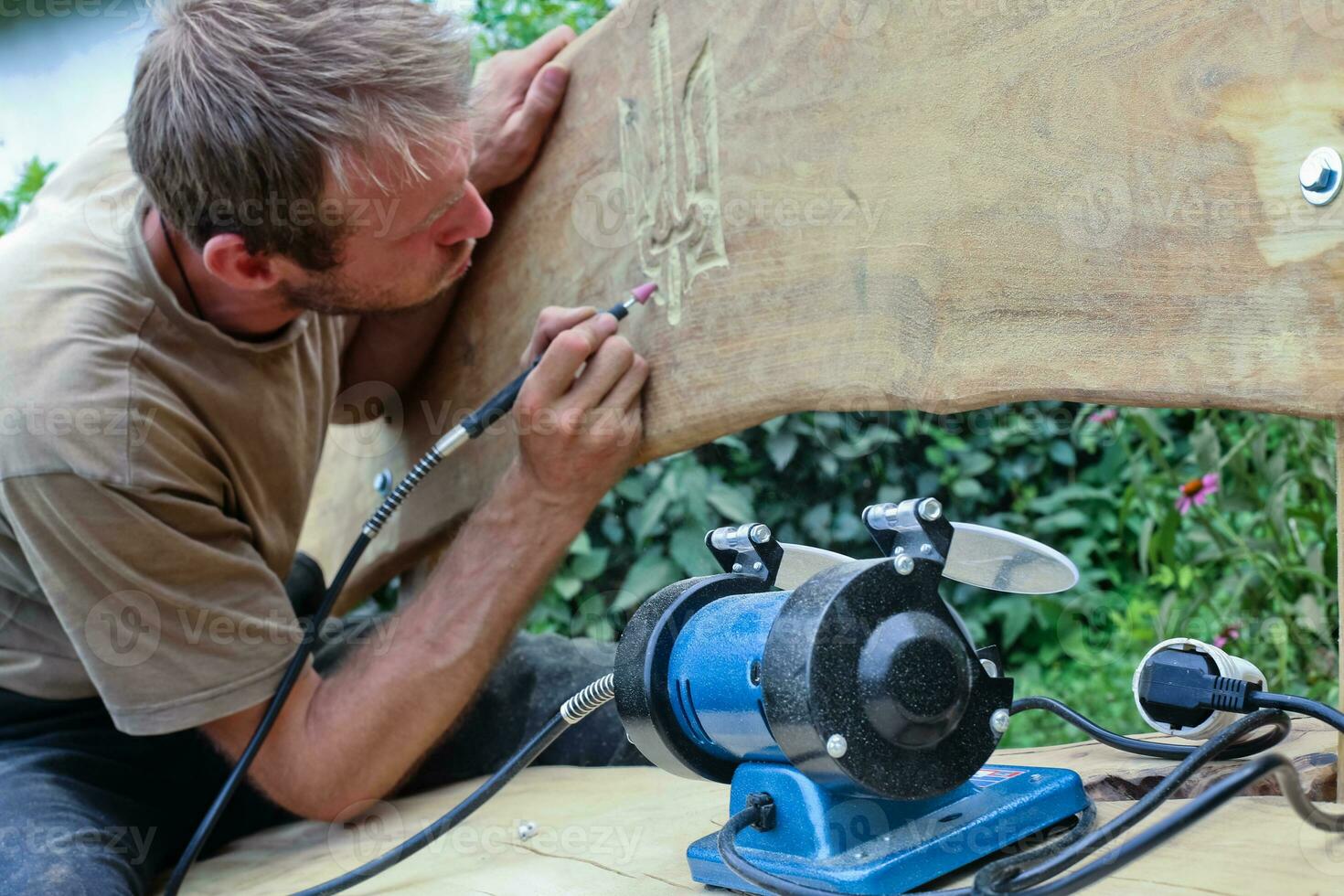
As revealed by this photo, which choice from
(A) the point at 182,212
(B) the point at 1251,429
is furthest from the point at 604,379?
(B) the point at 1251,429

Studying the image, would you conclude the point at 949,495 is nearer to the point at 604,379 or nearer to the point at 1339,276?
the point at 604,379

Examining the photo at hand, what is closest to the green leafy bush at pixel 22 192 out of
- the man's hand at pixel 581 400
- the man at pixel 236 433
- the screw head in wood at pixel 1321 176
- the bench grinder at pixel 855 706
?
the man at pixel 236 433

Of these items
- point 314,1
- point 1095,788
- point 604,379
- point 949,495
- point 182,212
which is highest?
point 314,1

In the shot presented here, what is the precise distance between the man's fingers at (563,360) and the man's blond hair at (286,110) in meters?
0.30

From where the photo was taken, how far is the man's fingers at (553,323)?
1.51m

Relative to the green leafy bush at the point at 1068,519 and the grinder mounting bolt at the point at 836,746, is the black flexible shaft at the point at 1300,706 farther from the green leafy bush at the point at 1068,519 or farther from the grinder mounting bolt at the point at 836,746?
the green leafy bush at the point at 1068,519

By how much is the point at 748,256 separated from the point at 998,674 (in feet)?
2.16

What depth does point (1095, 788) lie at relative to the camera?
101cm

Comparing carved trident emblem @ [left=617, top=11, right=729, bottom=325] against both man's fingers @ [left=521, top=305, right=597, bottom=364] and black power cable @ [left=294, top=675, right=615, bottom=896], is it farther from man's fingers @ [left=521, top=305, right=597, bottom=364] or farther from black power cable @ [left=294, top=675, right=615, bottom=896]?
black power cable @ [left=294, top=675, right=615, bottom=896]

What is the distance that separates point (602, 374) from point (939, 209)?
509mm

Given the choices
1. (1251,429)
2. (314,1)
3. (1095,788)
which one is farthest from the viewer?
(1251,429)

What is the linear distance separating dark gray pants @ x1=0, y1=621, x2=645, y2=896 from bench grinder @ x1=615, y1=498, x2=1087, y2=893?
2.40ft

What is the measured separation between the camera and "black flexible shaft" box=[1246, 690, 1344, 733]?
857 mm

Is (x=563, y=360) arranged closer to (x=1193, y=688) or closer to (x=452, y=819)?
(x=452, y=819)
